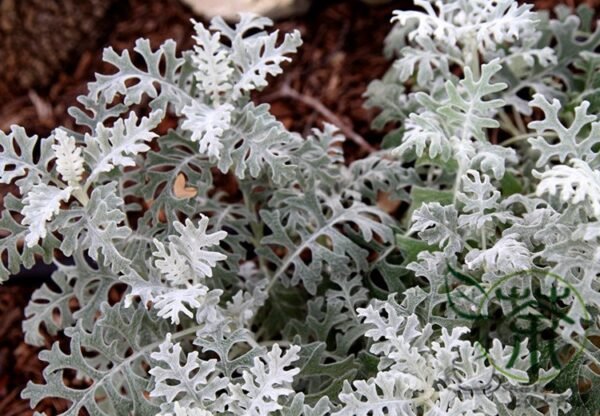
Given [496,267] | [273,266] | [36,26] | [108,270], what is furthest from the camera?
[36,26]

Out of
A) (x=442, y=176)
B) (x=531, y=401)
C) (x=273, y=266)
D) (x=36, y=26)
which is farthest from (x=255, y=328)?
(x=36, y=26)

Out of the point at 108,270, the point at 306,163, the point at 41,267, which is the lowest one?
the point at 41,267

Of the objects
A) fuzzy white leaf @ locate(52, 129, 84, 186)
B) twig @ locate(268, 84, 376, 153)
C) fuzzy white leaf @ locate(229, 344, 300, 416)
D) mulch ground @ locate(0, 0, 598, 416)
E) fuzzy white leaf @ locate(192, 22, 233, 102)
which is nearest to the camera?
fuzzy white leaf @ locate(229, 344, 300, 416)

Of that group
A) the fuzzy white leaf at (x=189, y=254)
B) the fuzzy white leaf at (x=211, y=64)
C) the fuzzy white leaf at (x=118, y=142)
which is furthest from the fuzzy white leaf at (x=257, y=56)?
the fuzzy white leaf at (x=189, y=254)

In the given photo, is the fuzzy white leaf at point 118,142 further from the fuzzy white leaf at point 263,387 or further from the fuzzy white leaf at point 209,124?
the fuzzy white leaf at point 263,387

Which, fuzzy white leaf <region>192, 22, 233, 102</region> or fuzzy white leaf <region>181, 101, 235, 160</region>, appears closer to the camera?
fuzzy white leaf <region>181, 101, 235, 160</region>

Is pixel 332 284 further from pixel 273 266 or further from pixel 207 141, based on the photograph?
pixel 207 141

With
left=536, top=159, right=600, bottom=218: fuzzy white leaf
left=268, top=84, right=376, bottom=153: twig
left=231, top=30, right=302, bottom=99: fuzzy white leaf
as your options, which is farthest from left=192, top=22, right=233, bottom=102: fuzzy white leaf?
left=268, top=84, right=376, bottom=153: twig

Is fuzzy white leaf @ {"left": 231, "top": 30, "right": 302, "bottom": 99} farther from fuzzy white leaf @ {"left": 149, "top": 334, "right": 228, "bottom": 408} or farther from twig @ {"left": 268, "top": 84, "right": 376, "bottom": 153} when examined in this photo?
twig @ {"left": 268, "top": 84, "right": 376, "bottom": 153}

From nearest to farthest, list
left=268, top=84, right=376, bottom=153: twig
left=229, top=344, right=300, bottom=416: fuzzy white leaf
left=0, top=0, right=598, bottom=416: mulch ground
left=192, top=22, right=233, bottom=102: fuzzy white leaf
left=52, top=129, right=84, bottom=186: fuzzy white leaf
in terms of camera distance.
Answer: left=229, top=344, right=300, bottom=416: fuzzy white leaf → left=52, top=129, right=84, bottom=186: fuzzy white leaf → left=192, top=22, right=233, bottom=102: fuzzy white leaf → left=268, top=84, right=376, bottom=153: twig → left=0, top=0, right=598, bottom=416: mulch ground
